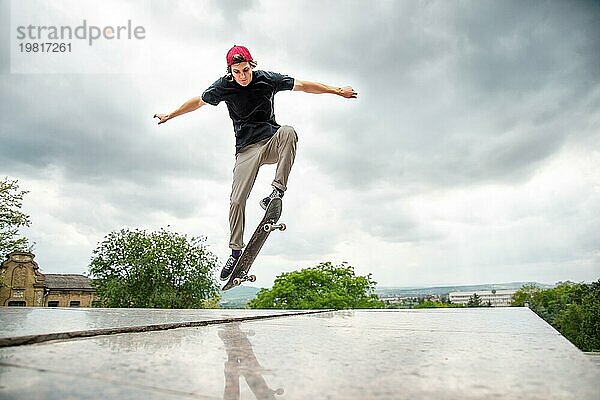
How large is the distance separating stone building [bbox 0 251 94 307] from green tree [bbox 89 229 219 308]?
7.51 metres

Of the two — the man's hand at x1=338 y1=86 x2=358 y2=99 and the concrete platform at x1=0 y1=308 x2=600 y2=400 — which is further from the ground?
the man's hand at x1=338 y1=86 x2=358 y2=99

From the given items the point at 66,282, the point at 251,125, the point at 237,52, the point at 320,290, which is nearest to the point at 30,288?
the point at 66,282

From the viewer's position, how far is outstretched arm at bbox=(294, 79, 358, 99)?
16.4 ft

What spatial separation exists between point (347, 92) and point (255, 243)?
1.96 metres

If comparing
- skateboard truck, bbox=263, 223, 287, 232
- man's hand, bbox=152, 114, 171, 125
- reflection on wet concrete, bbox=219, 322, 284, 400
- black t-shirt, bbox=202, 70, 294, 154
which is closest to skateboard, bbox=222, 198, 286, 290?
skateboard truck, bbox=263, 223, 287, 232

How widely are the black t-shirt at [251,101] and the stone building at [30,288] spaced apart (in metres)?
23.8

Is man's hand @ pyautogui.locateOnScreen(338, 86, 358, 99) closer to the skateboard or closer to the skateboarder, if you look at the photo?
the skateboarder

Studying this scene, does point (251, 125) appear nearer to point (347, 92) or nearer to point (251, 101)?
point (251, 101)

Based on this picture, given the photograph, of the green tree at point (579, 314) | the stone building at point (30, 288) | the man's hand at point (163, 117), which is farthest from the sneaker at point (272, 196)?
the green tree at point (579, 314)

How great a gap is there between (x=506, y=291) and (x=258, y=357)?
59.9 m

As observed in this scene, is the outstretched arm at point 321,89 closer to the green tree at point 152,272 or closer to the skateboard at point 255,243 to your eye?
the skateboard at point 255,243

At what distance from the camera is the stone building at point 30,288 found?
2594cm

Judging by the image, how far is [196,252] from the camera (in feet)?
66.1

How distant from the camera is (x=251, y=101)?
503 cm
